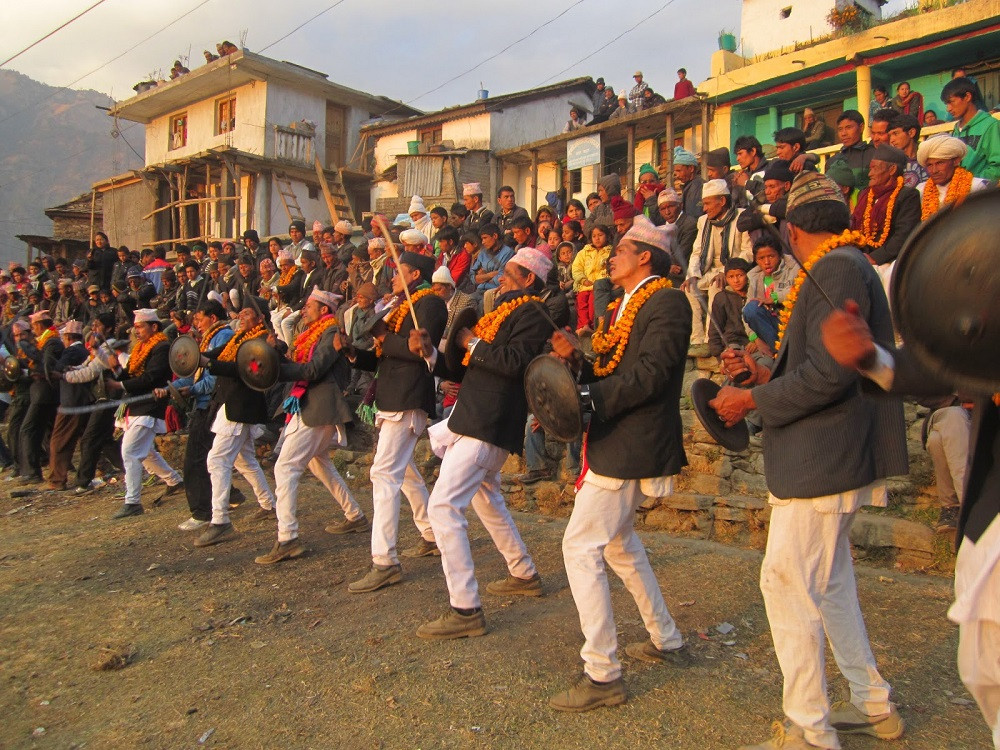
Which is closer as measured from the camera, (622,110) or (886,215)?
(886,215)

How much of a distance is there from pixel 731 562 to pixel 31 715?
4.48m

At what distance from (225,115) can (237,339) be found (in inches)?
951

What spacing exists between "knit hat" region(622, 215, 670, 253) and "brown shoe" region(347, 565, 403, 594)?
9.85ft

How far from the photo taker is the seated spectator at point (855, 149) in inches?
320

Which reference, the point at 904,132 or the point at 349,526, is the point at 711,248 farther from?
the point at 349,526

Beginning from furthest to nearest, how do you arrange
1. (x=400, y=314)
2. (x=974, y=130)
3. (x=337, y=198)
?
(x=337, y=198) < (x=974, y=130) < (x=400, y=314)

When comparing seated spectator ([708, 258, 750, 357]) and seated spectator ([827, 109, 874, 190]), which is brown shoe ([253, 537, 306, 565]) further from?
seated spectator ([827, 109, 874, 190])

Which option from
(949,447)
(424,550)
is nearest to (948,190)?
(949,447)

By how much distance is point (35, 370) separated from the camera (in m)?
10.9

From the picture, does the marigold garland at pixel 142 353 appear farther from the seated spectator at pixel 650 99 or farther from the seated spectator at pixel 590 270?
the seated spectator at pixel 650 99

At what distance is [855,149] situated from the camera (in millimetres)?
8375

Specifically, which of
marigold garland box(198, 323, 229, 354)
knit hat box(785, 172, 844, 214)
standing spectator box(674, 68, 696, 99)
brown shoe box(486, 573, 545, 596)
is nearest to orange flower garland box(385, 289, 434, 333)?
brown shoe box(486, 573, 545, 596)

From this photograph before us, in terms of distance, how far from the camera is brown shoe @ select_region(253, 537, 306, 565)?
6.48 m

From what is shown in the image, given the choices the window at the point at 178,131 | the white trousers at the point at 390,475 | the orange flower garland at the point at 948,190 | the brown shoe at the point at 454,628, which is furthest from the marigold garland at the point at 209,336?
the window at the point at 178,131
